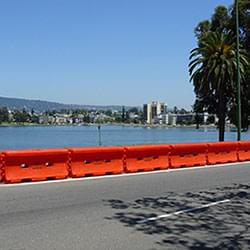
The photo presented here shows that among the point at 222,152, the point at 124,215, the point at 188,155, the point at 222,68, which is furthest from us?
the point at 222,68

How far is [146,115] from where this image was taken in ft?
435

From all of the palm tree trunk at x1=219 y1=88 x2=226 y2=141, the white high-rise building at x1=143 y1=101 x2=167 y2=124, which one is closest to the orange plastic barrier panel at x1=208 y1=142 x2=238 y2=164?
the palm tree trunk at x1=219 y1=88 x2=226 y2=141

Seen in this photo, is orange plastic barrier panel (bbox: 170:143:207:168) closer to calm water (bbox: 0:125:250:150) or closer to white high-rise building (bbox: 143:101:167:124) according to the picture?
calm water (bbox: 0:125:250:150)

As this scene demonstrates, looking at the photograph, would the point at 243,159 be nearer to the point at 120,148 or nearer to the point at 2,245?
the point at 120,148

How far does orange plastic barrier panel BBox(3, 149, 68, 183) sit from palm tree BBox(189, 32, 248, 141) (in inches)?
1170

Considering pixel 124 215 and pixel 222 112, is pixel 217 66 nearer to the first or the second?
pixel 222 112

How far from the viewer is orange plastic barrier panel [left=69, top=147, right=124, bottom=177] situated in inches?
651

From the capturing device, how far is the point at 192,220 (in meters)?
9.59

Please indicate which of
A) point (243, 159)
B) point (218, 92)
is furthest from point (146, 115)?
point (243, 159)

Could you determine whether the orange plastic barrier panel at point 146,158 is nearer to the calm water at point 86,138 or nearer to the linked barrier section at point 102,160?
the linked barrier section at point 102,160

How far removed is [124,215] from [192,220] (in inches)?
49.3

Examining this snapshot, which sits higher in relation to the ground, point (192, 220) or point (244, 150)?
point (244, 150)

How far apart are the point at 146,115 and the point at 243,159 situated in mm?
107743

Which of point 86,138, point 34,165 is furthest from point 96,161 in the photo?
point 86,138
